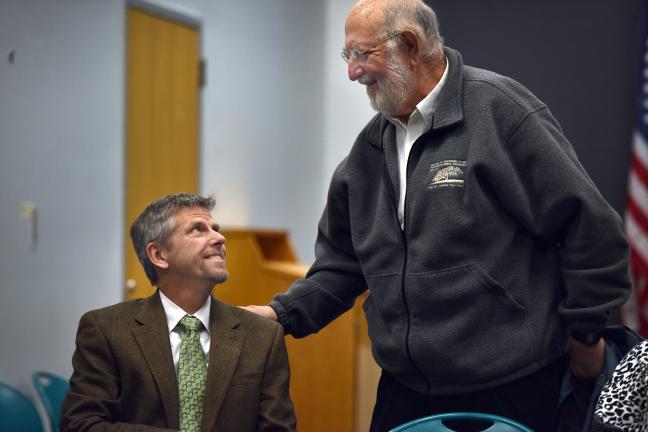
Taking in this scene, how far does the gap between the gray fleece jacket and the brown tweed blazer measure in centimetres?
31

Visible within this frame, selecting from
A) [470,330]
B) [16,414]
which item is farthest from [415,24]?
[16,414]

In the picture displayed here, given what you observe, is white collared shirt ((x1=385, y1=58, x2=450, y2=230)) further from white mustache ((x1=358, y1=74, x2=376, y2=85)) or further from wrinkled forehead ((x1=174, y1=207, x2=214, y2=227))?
wrinkled forehead ((x1=174, y1=207, x2=214, y2=227))

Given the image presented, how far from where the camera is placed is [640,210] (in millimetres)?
4387

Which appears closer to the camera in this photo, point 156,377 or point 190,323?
point 156,377

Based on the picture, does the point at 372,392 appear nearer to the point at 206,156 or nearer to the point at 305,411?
the point at 305,411

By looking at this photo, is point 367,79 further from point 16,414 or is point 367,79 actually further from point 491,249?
point 16,414

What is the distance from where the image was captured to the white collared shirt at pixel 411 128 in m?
1.98

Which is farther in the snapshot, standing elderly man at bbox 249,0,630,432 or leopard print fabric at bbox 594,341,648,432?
standing elderly man at bbox 249,0,630,432

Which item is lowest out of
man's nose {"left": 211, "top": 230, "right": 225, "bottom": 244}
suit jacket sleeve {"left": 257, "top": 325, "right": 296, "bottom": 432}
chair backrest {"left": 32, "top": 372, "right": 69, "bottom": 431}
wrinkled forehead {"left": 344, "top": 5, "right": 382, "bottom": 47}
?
chair backrest {"left": 32, "top": 372, "right": 69, "bottom": 431}

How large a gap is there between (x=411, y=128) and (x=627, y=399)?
761mm

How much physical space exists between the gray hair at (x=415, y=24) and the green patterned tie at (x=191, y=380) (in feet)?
2.76

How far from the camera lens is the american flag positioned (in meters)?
4.38

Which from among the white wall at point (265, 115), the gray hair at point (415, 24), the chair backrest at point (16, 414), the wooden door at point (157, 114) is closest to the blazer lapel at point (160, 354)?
the gray hair at point (415, 24)

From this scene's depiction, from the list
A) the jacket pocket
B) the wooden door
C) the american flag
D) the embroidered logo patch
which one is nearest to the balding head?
the embroidered logo patch
